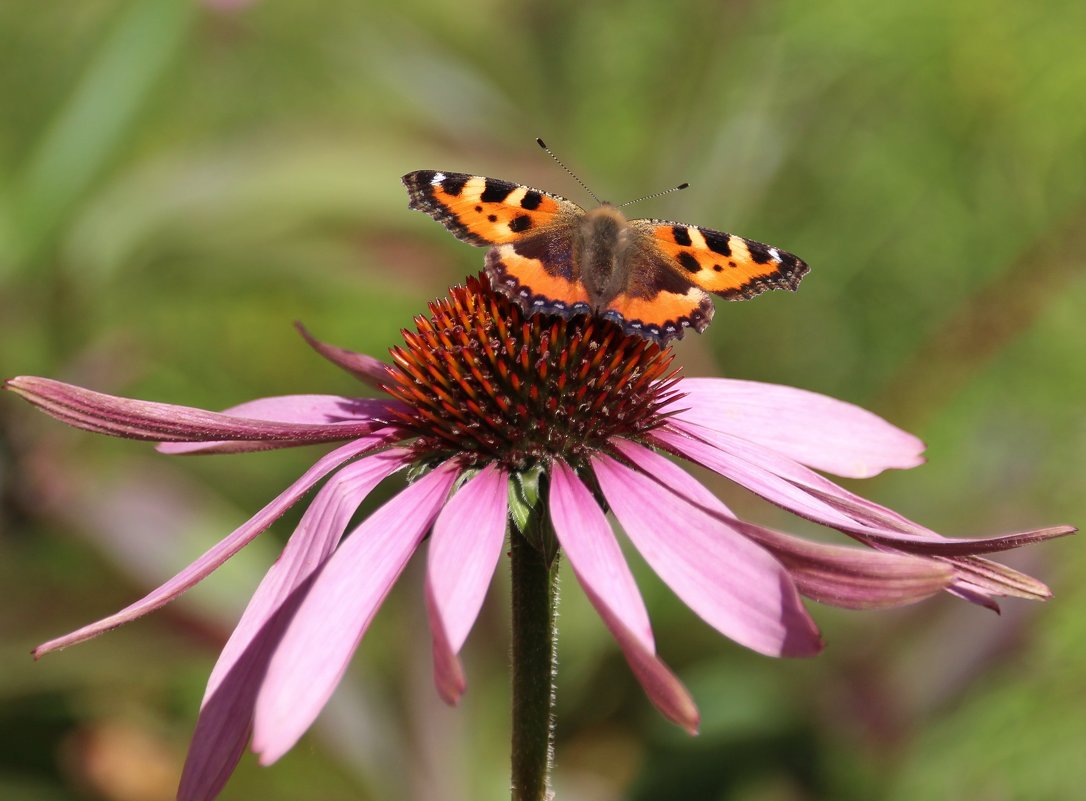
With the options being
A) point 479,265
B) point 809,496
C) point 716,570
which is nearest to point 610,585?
point 716,570

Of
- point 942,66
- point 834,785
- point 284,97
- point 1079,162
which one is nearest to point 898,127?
point 942,66

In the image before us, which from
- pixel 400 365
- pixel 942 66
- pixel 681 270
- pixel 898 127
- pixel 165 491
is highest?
pixel 942 66

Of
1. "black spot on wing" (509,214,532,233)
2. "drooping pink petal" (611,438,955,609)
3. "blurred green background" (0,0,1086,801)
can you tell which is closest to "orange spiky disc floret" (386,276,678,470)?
"black spot on wing" (509,214,532,233)

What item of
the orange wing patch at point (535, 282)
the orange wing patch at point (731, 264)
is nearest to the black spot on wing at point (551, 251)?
the orange wing patch at point (535, 282)

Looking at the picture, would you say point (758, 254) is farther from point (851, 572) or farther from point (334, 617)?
point (334, 617)

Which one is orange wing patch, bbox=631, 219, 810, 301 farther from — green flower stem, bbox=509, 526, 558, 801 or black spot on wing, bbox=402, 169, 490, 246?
green flower stem, bbox=509, 526, 558, 801

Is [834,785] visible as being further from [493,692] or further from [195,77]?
[195,77]
